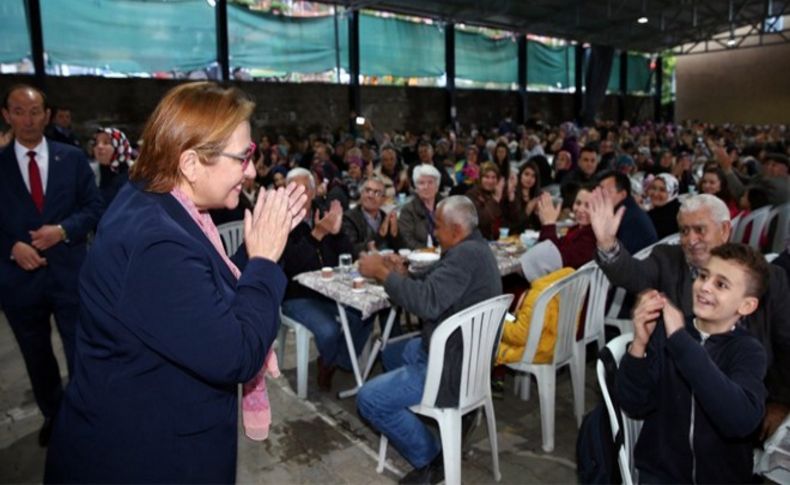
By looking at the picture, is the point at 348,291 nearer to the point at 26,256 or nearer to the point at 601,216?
the point at 601,216

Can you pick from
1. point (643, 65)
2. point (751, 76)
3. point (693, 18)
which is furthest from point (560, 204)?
point (751, 76)

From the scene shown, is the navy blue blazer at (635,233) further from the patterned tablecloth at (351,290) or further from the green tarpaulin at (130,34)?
the green tarpaulin at (130,34)

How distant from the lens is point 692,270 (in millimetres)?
2566

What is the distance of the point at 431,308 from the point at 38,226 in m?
1.96

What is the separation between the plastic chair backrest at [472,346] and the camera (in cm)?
242

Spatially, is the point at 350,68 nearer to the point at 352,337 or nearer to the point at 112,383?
the point at 352,337

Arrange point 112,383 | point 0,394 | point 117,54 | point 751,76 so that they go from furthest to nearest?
point 751,76, point 117,54, point 0,394, point 112,383

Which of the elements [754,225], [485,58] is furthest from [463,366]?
[485,58]

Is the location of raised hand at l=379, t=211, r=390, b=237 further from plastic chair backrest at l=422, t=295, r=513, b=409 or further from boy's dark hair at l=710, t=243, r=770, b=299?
boy's dark hair at l=710, t=243, r=770, b=299

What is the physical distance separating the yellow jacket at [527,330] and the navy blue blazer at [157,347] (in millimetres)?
1907

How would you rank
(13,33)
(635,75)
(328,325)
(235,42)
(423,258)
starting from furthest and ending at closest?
(635,75)
(235,42)
(13,33)
(423,258)
(328,325)

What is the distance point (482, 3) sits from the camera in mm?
12773

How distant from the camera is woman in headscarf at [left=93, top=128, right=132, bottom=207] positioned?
4148 millimetres

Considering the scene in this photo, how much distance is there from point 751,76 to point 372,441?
2408 centimetres
